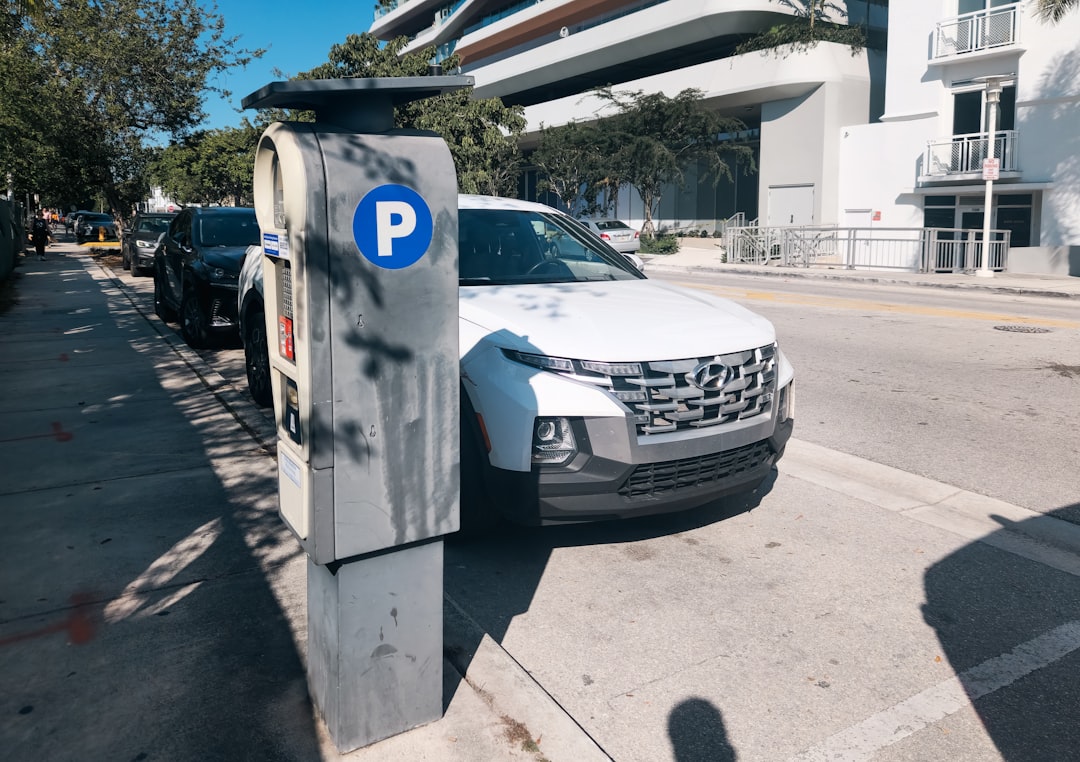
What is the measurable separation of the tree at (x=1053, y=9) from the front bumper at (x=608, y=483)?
84.2ft

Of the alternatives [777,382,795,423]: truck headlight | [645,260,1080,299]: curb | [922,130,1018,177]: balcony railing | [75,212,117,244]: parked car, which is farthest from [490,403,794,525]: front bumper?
[75,212,117,244]: parked car

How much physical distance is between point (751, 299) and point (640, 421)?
14027mm

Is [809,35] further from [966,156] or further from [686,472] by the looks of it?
[686,472]

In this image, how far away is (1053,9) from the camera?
24984 mm

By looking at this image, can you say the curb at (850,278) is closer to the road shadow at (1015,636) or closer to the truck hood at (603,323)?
the road shadow at (1015,636)

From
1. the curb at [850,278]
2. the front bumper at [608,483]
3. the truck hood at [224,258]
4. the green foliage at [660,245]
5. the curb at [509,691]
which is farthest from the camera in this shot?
the green foliage at [660,245]

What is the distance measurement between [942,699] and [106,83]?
3293 cm

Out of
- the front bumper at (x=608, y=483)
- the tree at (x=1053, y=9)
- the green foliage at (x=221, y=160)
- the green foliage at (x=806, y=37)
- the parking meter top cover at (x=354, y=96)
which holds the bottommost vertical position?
the front bumper at (x=608, y=483)

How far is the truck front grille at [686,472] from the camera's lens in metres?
4.40

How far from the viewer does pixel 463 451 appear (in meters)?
4.59

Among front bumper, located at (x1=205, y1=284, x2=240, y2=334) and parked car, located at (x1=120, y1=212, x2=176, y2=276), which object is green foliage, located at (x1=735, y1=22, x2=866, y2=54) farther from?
front bumper, located at (x1=205, y1=284, x2=240, y2=334)

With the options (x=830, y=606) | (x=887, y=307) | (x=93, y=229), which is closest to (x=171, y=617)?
(x=830, y=606)

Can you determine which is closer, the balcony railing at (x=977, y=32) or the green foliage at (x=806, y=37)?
the balcony railing at (x=977, y=32)

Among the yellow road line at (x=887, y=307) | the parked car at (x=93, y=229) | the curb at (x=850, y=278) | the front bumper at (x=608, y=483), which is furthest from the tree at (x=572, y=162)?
the front bumper at (x=608, y=483)
